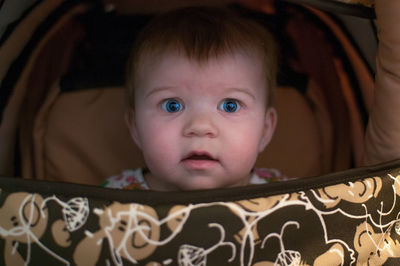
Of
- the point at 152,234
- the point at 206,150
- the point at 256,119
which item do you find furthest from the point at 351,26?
the point at 152,234

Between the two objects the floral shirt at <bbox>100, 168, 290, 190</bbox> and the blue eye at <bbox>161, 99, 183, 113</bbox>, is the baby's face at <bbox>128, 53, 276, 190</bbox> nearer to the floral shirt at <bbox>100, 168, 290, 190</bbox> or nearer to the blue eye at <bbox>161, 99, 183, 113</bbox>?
the blue eye at <bbox>161, 99, 183, 113</bbox>

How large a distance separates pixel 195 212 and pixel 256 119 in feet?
1.22

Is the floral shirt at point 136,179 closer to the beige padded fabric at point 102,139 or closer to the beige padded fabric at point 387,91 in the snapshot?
the beige padded fabric at point 102,139

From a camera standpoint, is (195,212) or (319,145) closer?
(195,212)

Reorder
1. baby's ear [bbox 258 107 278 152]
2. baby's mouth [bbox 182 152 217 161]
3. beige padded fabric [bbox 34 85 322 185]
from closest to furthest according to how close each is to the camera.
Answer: baby's mouth [bbox 182 152 217 161], baby's ear [bbox 258 107 278 152], beige padded fabric [bbox 34 85 322 185]

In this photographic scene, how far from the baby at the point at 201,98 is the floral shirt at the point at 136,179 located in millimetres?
143

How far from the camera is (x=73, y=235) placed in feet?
2.28

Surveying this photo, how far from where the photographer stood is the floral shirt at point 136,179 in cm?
118

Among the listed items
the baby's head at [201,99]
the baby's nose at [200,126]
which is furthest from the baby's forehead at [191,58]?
the baby's nose at [200,126]

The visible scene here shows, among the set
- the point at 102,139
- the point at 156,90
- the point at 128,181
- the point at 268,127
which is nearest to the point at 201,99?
the point at 156,90

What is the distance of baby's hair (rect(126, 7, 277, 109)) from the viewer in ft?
3.23

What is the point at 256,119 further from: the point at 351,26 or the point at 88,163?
the point at 88,163

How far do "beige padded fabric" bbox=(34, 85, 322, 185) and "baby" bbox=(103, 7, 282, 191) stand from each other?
11.9 inches

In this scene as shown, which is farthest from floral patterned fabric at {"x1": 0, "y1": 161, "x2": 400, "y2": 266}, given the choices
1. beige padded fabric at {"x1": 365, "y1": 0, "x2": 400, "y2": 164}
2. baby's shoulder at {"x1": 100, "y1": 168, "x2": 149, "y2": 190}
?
baby's shoulder at {"x1": 100, "y1": 168, "x2": 149, "y2": 190}
